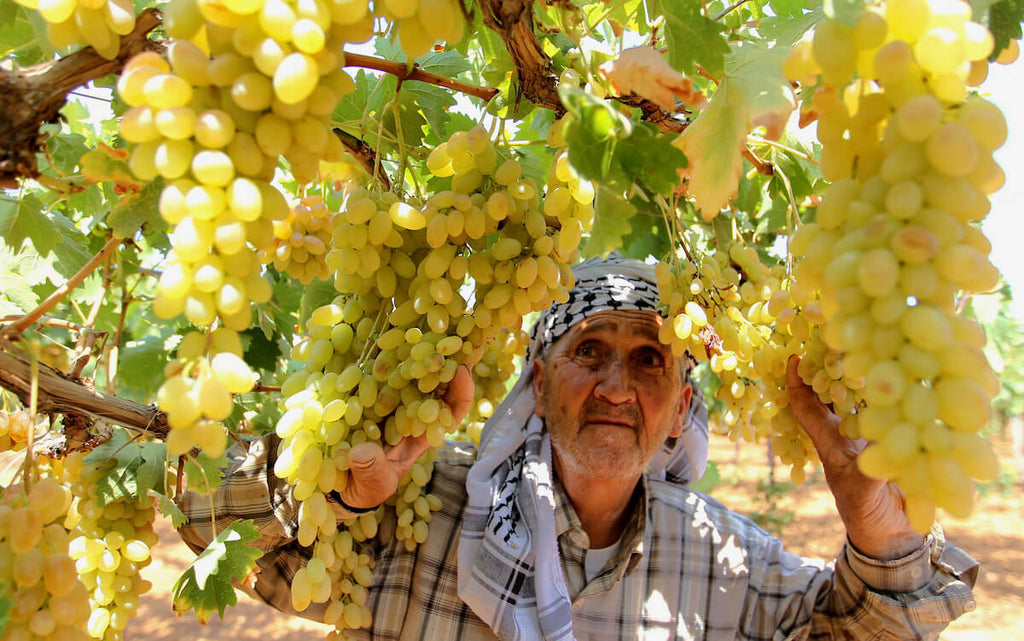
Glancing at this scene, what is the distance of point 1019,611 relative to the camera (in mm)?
6711

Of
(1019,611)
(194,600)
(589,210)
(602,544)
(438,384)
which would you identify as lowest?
(1019,611)

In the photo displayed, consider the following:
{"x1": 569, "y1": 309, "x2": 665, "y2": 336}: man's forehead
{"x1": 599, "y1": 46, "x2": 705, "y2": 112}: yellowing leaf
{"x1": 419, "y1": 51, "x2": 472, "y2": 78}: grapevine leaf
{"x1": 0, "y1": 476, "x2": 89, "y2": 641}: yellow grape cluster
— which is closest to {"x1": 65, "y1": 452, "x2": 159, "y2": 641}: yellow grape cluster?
{"x1": 0, "y1": 476, "x2": 89, "y2": 641}: yellow grape cluster

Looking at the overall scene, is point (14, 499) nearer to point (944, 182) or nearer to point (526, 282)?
point (526, 282)

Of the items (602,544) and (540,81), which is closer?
(540,81)

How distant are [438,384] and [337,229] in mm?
321

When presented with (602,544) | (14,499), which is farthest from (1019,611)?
(14,499)

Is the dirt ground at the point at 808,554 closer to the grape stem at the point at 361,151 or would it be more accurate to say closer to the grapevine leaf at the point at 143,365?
the grapevine leaf at the point at 143,365

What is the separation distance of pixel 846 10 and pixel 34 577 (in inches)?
39.3

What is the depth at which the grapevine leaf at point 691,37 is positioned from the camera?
89cm

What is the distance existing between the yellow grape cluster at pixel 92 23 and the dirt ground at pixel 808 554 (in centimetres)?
460

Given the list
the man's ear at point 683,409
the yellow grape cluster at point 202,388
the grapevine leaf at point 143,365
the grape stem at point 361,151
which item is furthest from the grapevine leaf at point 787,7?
the grapevine leaf at point 143,365

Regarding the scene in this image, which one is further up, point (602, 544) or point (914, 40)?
point (914, 40)

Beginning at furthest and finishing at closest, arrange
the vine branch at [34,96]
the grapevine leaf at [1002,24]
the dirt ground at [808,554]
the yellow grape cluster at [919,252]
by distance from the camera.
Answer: the dirt ground at [808,554], the grapevine leaf at [1002,24], the vine branch at [34,96], the yellow grape cluster at [919,252]

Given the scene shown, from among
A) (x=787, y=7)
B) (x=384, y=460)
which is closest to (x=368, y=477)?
(x=384, y=460)
